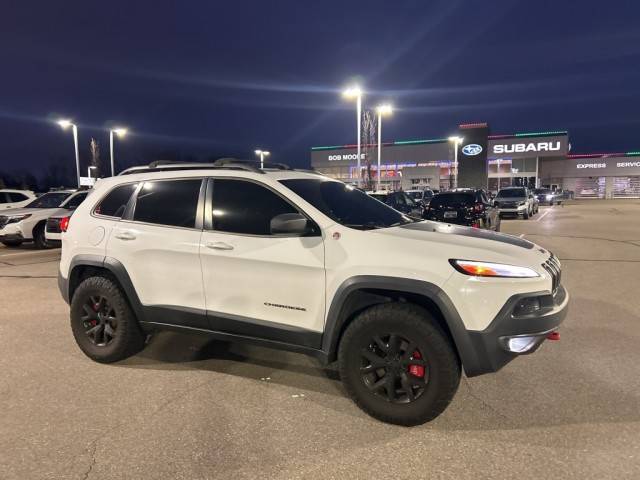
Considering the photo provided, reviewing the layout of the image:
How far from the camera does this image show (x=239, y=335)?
3912mm

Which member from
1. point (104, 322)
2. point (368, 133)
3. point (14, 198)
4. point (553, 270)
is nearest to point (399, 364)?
point (553, 270)

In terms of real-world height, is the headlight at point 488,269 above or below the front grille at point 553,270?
above

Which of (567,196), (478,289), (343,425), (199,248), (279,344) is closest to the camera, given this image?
(478,289)

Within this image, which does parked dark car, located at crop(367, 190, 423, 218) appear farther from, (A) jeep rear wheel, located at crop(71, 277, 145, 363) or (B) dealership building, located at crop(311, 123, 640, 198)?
(B) dealership building, located at crop(311, 123, 640, 198)

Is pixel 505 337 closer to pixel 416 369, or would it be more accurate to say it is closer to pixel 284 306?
pixel 416 369

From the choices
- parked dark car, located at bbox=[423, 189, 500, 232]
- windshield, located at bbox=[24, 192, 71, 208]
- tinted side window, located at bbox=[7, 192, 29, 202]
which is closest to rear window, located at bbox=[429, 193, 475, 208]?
parked dark car, located at bbox=[423, 189, 500, 232]

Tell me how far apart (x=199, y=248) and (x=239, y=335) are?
789 millimetres

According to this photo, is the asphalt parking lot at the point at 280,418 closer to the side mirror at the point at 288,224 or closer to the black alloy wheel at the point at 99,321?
the black alloy wheel at the point at 99,321

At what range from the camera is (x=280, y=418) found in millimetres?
3514

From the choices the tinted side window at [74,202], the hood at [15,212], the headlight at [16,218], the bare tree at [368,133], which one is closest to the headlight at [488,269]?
the tinted side window at [74,202]

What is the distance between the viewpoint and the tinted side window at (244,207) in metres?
3.88

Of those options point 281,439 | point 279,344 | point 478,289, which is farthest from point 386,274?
point 281,439

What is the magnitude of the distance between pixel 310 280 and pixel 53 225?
38.1 feet

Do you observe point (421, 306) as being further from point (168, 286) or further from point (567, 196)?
point (567, 196)
